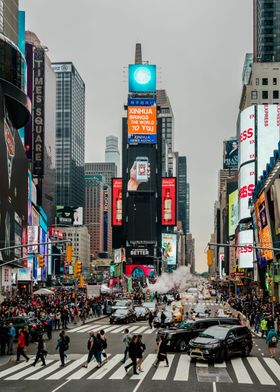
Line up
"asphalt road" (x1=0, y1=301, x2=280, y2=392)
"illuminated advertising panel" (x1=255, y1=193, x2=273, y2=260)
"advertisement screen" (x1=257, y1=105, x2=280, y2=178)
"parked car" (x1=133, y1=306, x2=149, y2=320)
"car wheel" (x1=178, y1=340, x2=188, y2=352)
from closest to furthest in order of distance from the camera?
"asphalt road" (x1=0, y1=301, x2=280, y2=392) → "car wheel" (x1=178, y1=340, x2=188, y2=352) → "parked car" (x1=133, y1=306, x2=149, y2=320) → "illuminated advertising panel" (x1=255, y1=193, x2=273, y2=260) → "advertisement screen" (x1=257, y1=105, x2=280, y2=178)

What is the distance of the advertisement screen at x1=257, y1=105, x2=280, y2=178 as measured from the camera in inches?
4609

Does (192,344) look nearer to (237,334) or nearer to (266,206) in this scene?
(237,334)

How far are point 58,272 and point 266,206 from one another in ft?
399

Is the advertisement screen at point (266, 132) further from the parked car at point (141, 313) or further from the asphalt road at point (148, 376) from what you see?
the asphalt road at point (148, 376)

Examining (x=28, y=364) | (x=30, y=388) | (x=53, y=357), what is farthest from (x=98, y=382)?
(x=53, y=357)

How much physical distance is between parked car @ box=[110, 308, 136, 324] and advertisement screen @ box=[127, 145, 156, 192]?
146798mm

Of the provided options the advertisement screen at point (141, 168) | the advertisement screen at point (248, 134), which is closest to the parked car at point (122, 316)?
the advertisement screen at point (248, 134)

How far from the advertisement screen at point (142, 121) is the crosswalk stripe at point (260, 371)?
536ft

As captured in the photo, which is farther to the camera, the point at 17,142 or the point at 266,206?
the point at 17,142

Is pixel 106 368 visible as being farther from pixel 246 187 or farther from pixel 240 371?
pixel 246 187

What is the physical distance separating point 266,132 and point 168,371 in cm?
9779

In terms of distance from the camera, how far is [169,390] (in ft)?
66.1

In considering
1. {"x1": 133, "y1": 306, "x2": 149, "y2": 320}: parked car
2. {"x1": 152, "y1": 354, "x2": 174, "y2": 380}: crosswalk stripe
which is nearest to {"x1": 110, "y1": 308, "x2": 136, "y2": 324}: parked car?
{"x1": 133, "y1": 306, "x2": 149, "y2": 320}: parked car

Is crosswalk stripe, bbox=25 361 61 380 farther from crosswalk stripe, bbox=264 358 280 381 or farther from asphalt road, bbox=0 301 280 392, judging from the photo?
crosswalk stripe, bbox=264 358 280 381
